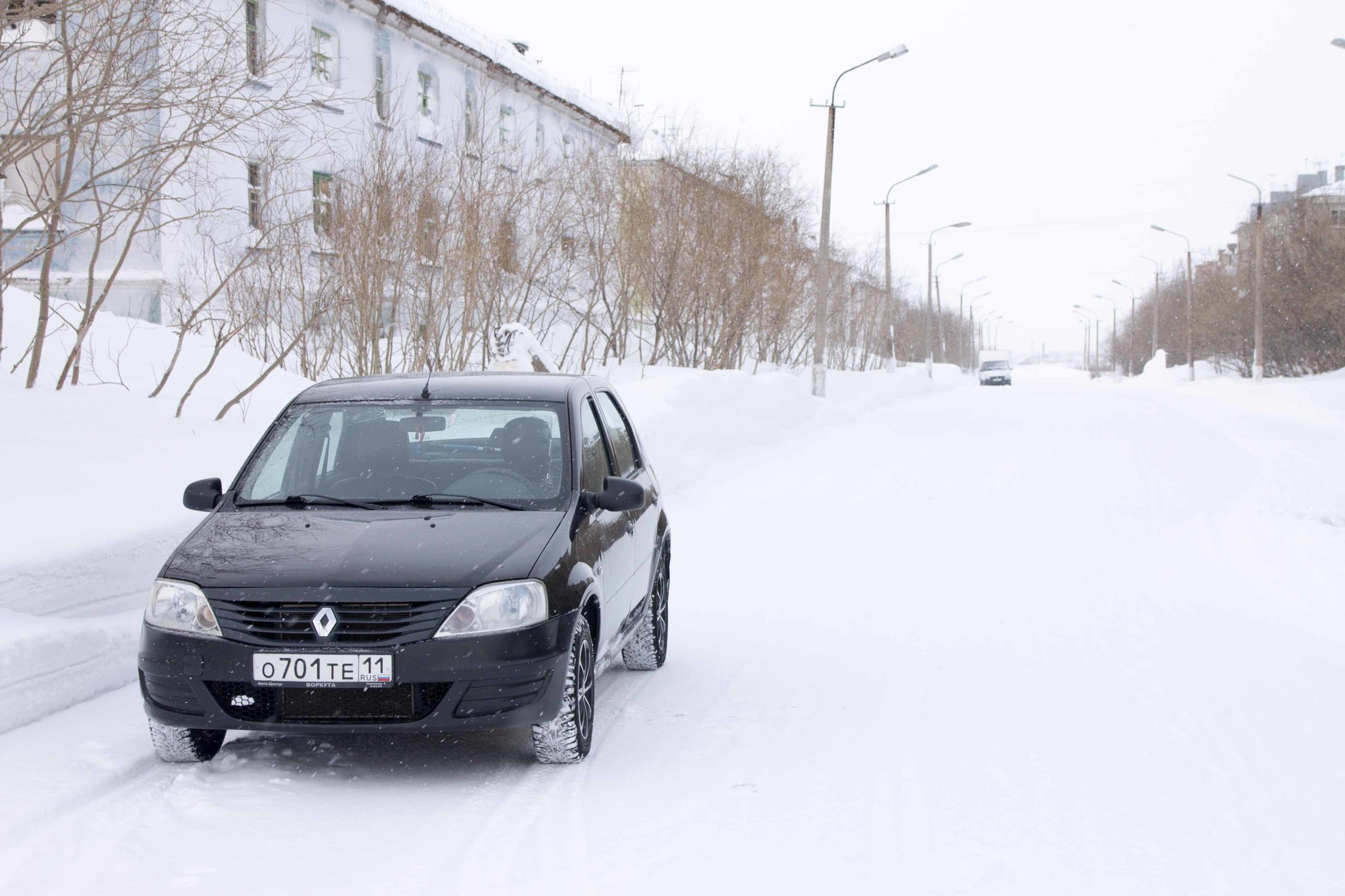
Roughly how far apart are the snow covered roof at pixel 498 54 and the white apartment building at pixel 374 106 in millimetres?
58

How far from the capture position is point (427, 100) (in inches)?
1323

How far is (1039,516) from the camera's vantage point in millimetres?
12484

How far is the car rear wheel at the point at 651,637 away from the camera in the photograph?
21.6 feet

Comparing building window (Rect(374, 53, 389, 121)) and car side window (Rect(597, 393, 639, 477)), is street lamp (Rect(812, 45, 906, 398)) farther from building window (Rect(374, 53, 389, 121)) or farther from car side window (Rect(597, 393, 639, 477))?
car side window (Rect(597, 393, 639, 477))

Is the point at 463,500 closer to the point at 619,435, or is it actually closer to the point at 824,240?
the point at 619,435

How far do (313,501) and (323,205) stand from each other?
1170 cm

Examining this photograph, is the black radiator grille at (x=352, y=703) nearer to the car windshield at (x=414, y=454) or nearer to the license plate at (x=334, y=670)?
the license plate at (x=334, y=670)

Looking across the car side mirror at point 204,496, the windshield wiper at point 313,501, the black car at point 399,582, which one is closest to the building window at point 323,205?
the black car at point 399,582

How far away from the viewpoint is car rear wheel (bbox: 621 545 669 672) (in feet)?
21.6

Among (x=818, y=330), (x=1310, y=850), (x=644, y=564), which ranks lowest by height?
(x=1310, y=850)

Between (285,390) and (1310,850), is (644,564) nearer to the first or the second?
(1310,850)

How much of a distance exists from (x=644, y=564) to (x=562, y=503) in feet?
3.95

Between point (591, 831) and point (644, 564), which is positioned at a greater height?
point (644, 564)

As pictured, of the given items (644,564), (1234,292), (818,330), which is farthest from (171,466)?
(1234,292)
